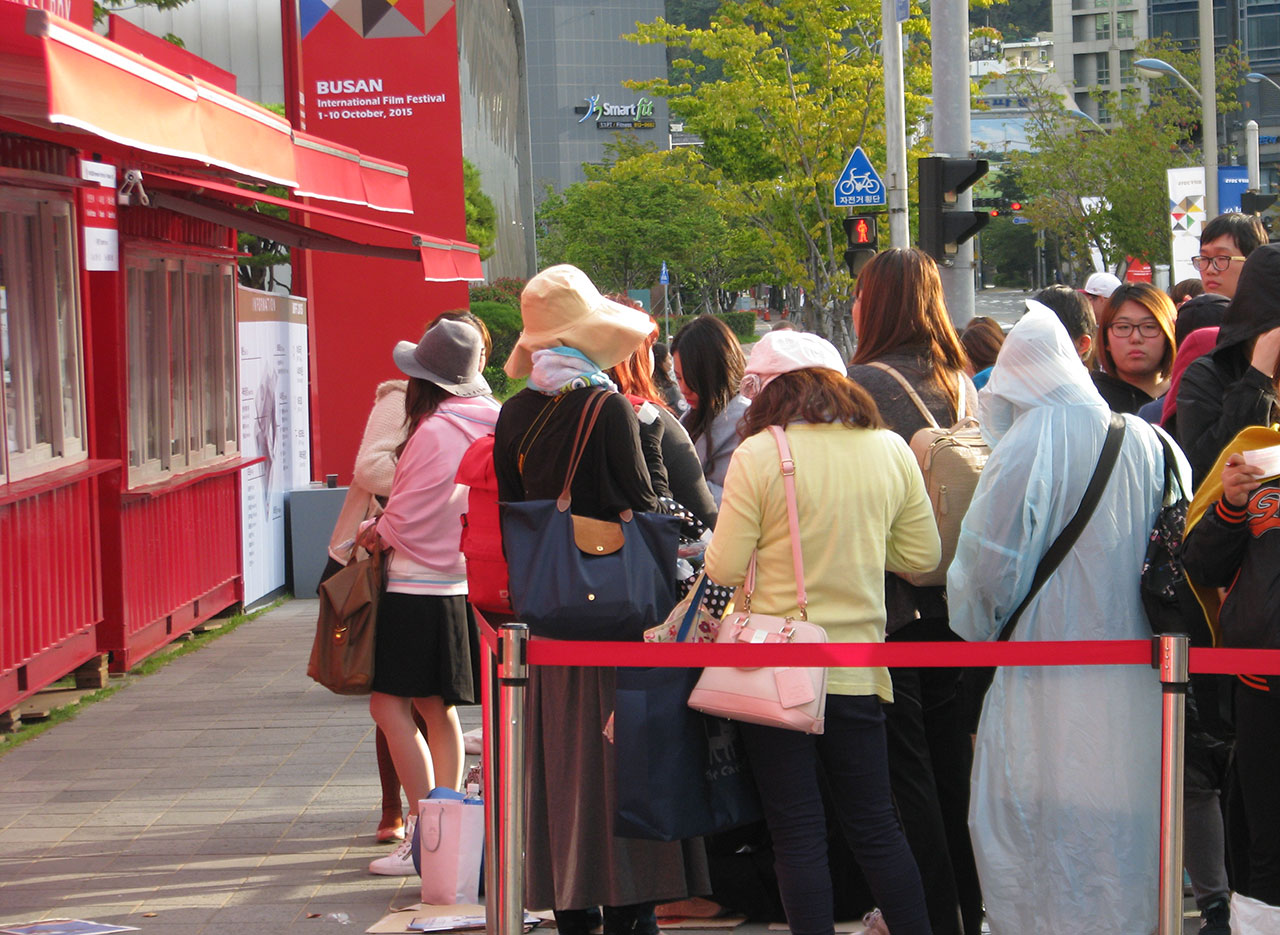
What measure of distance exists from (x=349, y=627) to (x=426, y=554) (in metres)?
0.37

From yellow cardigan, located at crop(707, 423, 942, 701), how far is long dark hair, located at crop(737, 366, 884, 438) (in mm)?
29

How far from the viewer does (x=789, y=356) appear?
12.9ft

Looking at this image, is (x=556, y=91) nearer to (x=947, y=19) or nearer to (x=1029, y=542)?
(x=947, y=19)

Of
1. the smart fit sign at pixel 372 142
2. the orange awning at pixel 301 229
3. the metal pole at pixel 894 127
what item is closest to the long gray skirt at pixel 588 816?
the orange awning at pixel 301 229

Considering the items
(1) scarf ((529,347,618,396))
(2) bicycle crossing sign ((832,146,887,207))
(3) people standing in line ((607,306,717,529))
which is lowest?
(3) people standing in line ((607,306,717,529))

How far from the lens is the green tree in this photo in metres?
36.4

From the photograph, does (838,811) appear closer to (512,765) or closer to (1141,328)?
(512,765)

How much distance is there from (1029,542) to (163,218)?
742cm

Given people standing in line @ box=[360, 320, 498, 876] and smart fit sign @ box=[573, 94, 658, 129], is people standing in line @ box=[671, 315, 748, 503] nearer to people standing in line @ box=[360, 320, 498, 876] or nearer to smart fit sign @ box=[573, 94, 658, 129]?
people standing in line @ box=[360, 320, 498, 876]

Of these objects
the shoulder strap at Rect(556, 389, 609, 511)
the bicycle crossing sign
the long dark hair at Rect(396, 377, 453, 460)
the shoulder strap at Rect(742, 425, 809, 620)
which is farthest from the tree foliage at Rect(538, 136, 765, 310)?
the shoulder strap at Rect(742, 425, 809, 620)

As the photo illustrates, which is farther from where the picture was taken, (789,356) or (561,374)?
(561,374)

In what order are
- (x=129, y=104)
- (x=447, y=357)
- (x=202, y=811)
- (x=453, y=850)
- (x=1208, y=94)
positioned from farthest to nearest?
(x=1208, y=94) < (x=202, y=811) < (x=447, y=357) < (x=453, y=850) < (x=129, y=104)

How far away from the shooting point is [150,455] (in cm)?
962

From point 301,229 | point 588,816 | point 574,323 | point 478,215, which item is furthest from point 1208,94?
point 588,816
